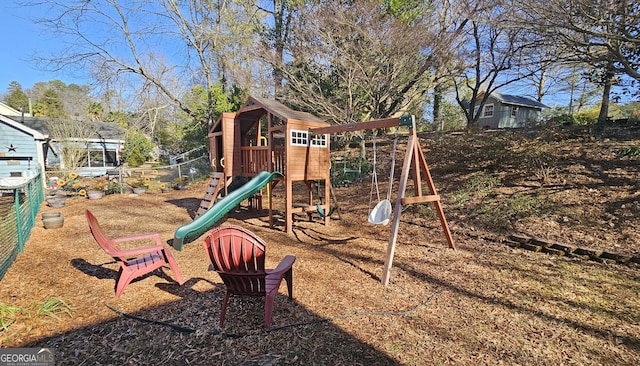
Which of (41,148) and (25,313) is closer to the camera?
(25,313)

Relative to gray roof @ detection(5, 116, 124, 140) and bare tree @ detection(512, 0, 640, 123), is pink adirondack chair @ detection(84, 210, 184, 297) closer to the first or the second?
bare tree @ detection(512, 0, 640, 123)

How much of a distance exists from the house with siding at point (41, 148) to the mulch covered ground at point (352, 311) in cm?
1091

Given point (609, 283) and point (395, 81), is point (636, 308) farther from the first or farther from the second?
point (395, 81)

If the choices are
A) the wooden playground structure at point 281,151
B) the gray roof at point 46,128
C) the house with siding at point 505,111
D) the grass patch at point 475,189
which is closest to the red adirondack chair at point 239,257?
the wooden playground structure at point 281,151

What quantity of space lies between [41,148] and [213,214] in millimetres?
13988

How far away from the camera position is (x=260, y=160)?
7418 millimetres

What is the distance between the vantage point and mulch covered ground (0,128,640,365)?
2512 millimetres

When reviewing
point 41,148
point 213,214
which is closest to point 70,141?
point 41,148

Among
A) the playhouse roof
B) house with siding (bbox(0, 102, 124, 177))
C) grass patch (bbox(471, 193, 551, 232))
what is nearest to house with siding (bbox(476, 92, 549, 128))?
grass patch (bbox(471, 193, 551, 232))

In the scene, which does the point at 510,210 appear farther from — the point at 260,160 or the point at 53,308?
the point at 53,308

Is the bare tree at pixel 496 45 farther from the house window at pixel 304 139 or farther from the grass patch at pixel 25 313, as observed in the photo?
the grass patch at pixel 25 313

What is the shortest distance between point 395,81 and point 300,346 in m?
9.95

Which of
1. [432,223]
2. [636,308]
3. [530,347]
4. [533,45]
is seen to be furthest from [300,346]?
[533,45]

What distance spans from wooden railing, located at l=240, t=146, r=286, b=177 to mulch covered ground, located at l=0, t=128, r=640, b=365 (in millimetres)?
2502
